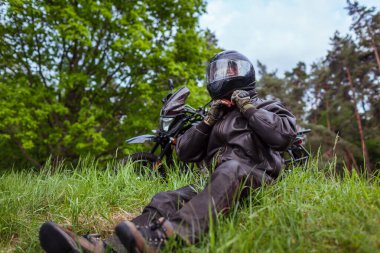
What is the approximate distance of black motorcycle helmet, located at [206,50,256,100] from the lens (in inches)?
114

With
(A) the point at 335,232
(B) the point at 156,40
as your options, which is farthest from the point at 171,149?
(B) the point at 156,40

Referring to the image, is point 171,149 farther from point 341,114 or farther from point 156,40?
point 341,114

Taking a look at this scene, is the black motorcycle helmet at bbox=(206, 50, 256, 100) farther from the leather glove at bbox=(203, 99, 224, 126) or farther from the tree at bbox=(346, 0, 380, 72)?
the tree at bbox=(346, 0, 380, 72)

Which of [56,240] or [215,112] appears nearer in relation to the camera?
[56,240]

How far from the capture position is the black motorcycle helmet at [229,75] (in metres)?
2.89

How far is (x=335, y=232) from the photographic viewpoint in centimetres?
174

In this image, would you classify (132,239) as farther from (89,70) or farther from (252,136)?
(89,70)

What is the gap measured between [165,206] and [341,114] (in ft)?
77.8

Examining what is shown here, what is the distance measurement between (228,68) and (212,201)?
1.31m

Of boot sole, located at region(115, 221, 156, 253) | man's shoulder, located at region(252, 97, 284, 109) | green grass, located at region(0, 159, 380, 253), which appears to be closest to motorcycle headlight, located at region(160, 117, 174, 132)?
green grass, located at region(0, 159, 380, 253)

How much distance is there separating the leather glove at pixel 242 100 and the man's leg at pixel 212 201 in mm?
487

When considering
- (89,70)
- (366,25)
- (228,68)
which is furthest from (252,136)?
(366,25)

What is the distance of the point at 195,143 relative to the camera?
9.70 ft

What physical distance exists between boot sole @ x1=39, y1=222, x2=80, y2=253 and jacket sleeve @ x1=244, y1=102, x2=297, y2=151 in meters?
1.43
